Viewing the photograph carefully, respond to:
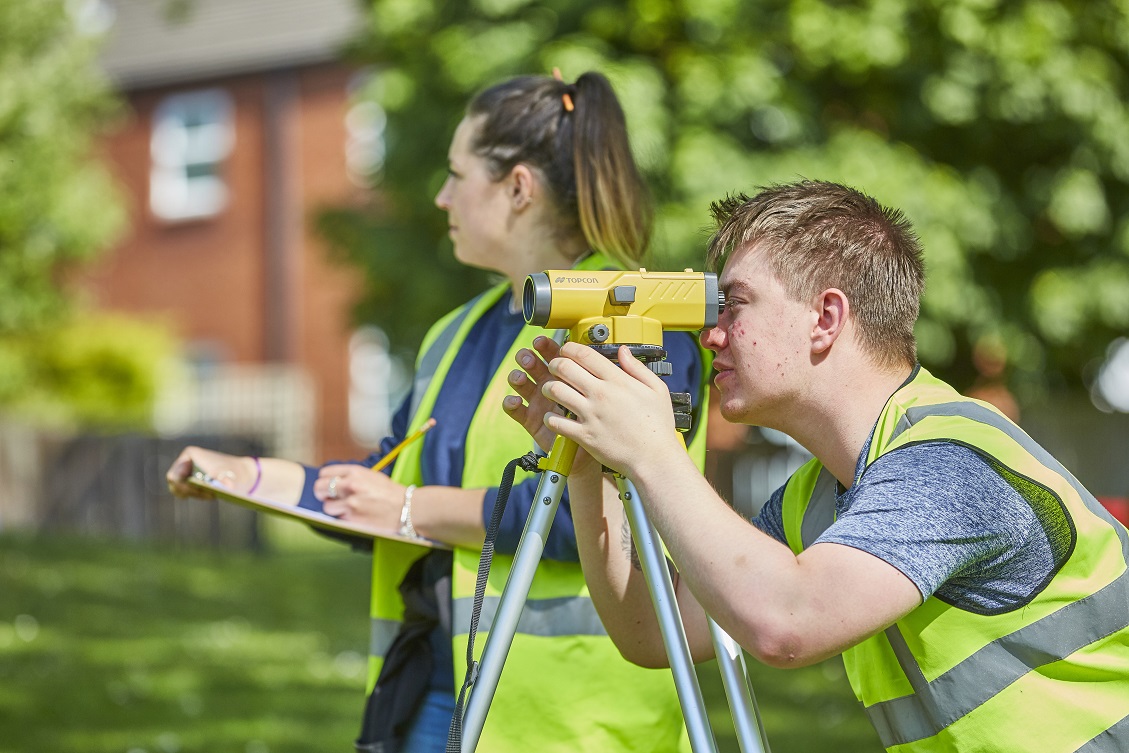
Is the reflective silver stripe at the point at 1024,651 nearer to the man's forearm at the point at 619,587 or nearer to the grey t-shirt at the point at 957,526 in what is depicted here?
Result: the grey t-shirt at the point at 957,526

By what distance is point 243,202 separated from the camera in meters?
21.3

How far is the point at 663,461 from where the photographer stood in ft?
6.48

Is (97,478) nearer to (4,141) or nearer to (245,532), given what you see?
(245,532)

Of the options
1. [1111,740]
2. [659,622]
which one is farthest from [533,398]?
[1111,740]

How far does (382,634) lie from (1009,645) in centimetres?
144

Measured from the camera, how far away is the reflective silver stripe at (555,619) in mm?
2648

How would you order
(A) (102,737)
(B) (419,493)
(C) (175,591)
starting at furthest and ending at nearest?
1. (C) (175,591)
2. (A) (102,737)
3. (B) (419,493)

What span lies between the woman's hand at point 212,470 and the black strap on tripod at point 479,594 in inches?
30.5

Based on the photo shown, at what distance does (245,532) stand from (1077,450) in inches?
334

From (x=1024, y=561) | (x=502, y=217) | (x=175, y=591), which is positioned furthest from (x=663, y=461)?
(x=175, y=591)

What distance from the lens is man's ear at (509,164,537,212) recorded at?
2957 mm

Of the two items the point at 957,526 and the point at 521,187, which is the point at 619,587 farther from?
the point at 521,187

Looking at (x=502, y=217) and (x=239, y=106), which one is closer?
(x=502, y=217)

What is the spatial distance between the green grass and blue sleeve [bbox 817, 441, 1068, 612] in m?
3.90
